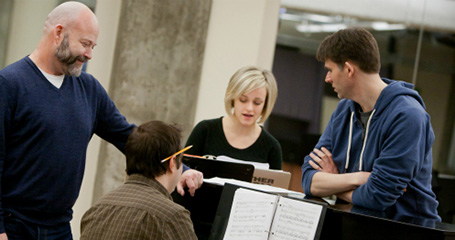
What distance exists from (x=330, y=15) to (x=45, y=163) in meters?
4.26

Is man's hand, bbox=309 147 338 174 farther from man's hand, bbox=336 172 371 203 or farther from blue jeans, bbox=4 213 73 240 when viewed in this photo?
blue jeans, bbox=4 213 73 240

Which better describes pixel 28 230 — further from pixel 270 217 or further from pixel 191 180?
pixel 270 217

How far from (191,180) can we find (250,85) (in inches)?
55.9

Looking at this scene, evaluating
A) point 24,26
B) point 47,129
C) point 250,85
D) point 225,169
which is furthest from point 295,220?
point 24,26

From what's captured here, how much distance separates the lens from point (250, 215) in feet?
8.18

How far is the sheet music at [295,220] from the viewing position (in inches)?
90.7

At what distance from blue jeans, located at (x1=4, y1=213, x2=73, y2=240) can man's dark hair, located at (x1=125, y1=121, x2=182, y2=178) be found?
454 mm

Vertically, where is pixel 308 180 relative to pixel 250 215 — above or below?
above

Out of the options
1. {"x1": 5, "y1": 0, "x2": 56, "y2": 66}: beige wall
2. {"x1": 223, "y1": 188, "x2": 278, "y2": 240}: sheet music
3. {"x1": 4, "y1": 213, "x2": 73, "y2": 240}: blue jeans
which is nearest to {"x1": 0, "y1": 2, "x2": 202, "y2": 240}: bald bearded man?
{"x1": 4, "y1": 213, "x2": 73, "y2": 240}: blue jeans

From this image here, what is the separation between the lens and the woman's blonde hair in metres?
4.10

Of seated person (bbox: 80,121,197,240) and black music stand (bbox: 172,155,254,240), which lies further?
black music stand (bbox: 172,155,254,240)

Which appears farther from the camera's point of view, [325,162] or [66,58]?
[325,162]

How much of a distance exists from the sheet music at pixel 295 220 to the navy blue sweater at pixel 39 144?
0.95 meters

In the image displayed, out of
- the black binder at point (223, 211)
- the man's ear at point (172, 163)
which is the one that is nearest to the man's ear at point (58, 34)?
the man's ear at point (172, 163)
